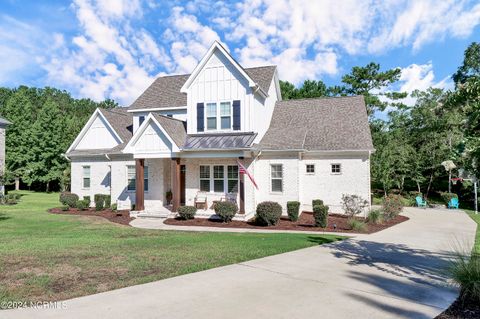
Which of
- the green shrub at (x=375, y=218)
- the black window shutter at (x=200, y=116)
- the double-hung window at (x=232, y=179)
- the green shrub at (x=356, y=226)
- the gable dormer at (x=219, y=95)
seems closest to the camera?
the green shrub at (x=356, y=226)

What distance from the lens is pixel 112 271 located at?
7480mm

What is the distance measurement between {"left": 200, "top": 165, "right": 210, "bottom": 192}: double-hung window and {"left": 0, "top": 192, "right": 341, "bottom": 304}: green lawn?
19.6 feet

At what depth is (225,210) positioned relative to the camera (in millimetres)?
16656

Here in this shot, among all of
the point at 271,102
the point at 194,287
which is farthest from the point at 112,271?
the point at 271,102

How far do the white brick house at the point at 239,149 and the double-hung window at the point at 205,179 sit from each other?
0.20 feet

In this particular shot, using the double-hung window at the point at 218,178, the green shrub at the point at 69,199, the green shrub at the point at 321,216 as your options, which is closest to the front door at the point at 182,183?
the double-hung window at the point at 218,178

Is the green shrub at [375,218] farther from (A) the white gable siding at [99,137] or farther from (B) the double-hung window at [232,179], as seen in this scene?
(A) the white gable siding at [99,137]

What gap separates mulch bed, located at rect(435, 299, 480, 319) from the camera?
514 cm

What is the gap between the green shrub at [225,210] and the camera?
16672 mm

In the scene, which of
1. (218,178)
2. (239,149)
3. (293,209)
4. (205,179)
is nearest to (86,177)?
(205,179)

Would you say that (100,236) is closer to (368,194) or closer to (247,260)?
(247,260)

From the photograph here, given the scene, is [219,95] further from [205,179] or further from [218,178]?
[205,179]

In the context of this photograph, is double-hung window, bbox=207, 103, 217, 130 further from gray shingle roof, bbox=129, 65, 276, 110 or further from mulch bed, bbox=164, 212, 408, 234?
mulch bed, bbox=164, 212, 408, 234

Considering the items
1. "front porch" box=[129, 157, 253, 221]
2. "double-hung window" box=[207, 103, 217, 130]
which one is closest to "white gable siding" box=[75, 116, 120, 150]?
"front porch" box=[129, 157, 253, 221]
